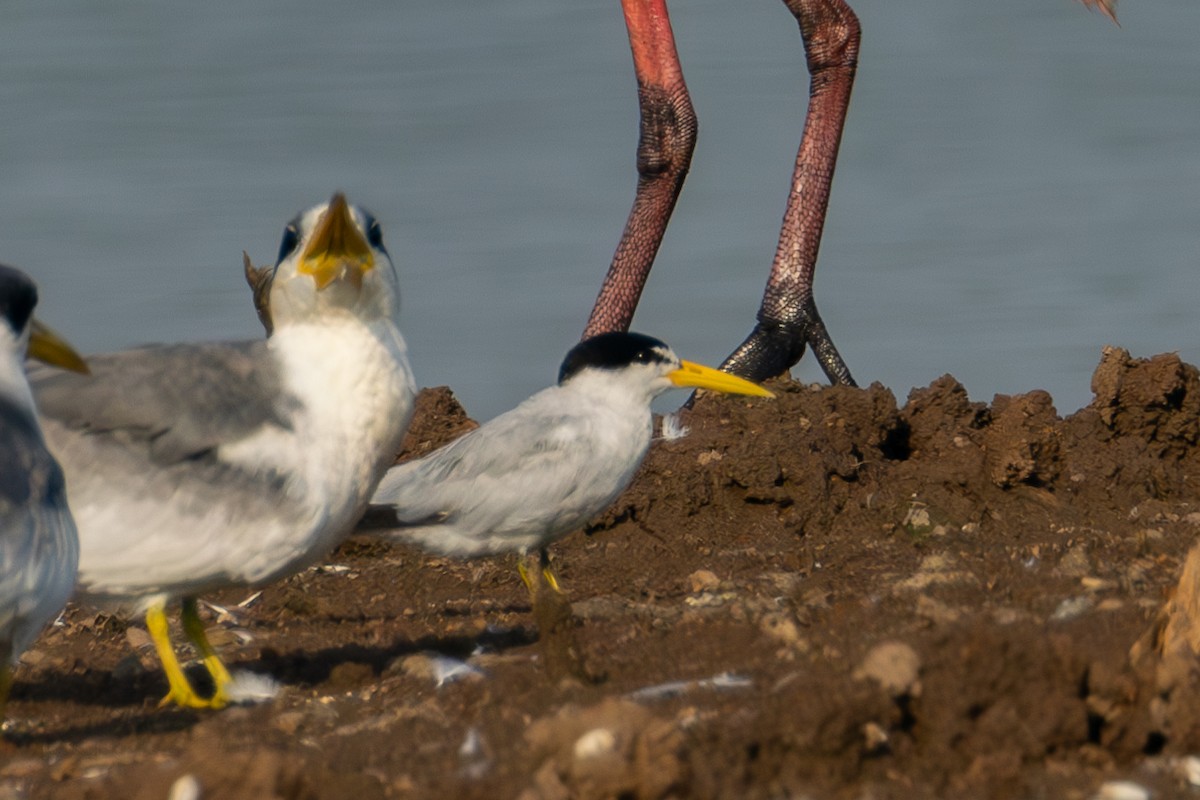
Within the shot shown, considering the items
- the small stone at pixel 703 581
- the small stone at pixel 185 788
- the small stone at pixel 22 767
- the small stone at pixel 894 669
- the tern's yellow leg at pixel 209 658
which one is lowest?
the small stone at pixel 22 767

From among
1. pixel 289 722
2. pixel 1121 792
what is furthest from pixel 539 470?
pixel 1121 792

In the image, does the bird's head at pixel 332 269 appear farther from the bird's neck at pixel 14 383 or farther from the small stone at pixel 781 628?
the small stone at pixel 781 628

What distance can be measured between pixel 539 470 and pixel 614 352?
0.54 metres

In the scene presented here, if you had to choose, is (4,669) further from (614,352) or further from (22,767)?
(614,352)

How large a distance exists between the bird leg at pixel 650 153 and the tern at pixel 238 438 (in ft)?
12.7

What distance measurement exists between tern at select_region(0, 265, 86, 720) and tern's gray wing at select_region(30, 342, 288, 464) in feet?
1.18

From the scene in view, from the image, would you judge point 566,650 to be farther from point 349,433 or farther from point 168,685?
point 168,685

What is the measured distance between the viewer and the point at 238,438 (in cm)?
566

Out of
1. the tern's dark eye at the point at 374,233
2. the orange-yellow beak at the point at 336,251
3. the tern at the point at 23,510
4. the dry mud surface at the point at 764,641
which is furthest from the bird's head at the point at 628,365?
the tern at the point at 23,510

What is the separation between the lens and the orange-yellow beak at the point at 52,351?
545 centimetres

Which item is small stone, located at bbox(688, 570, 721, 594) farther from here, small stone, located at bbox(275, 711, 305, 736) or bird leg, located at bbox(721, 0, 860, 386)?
bird leg, located at bbox(721, 0, 860, 386)

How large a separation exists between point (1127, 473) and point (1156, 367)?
2.13 ft

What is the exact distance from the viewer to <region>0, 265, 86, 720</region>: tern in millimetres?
4836

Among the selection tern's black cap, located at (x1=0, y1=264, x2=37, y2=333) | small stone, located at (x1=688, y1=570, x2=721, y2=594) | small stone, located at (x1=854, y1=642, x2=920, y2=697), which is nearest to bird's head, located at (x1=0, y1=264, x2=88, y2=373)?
tern's black cap, located at (x1=0, y1=264, x2=37, y2=333)
